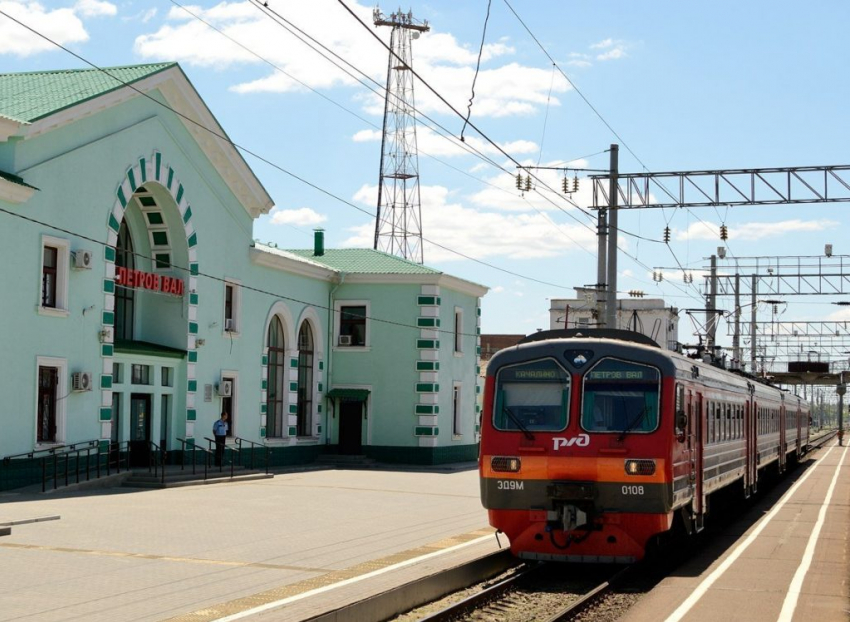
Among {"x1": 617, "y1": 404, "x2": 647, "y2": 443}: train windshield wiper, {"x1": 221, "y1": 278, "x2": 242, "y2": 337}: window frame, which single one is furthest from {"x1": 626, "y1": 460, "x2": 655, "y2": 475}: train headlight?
{"x1": 221, "y1": 278, "x2": 242, "y2": 337}: window frame

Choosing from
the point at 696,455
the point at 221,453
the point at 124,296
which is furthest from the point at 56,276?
the point at 696,455

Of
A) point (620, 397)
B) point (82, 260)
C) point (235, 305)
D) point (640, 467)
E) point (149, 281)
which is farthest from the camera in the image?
point (235, 305)

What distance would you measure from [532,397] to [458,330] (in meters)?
25.9

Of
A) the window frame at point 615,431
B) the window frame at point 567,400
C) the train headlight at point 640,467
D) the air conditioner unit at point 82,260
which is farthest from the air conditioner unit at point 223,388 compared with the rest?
the train headlight at point 640,467

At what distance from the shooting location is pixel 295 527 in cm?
1808

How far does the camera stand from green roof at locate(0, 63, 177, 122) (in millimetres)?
23719

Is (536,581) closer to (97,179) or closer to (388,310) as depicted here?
(97,179)

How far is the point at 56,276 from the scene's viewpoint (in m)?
24.0

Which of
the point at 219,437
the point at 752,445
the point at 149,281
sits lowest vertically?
the point at 219,437

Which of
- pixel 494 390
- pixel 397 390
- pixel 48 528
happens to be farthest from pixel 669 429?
pixel 397 390

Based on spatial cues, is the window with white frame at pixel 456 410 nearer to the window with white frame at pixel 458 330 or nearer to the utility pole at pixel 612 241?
the window with white frame at pixel 458 330

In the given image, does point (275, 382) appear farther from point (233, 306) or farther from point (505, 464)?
point (505, 464)

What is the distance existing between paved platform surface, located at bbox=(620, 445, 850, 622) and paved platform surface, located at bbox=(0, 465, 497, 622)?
9.54 ft

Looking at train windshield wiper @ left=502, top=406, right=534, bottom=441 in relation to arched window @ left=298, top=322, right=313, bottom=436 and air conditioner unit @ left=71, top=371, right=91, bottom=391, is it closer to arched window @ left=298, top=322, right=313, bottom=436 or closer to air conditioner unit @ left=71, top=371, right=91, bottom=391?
air conditioner unit @ left=71, top=371, right=91, bottom=391
